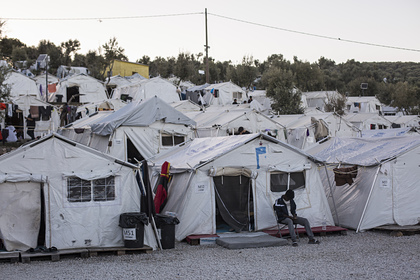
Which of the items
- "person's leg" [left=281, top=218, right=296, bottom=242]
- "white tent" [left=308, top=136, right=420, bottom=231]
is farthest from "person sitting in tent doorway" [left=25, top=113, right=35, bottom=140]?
"person's leg" [left=281, top=218, right=296, bottom=242]

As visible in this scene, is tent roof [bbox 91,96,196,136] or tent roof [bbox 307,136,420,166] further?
tent roof [bbox 91,96,196,136]

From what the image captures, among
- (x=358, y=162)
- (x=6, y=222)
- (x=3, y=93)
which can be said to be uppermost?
(x=3, y=93)

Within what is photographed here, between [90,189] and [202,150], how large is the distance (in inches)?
165

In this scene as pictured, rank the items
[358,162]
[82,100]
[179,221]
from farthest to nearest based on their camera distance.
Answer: [82,100] < [358,162] < [179,221]

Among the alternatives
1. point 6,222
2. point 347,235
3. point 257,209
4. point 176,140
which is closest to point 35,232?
point 6,222

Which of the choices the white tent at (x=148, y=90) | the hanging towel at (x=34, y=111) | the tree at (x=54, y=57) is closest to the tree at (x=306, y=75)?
the white tent at (x=148, y=90)

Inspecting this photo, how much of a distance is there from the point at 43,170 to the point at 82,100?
3146cm

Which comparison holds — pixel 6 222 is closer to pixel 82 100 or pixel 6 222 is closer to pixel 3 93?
pixel 3 93

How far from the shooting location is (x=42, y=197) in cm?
1118

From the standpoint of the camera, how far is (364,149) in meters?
15.5

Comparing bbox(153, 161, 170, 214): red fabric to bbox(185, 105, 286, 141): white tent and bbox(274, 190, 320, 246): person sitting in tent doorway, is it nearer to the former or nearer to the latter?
bbox(274, 190, 320, 246): person sitting in tent doorway

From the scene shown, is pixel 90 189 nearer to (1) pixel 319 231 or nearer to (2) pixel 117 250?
(2) pixel 117 250

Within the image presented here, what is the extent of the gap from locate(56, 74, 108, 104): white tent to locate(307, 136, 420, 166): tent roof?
27.1 meters

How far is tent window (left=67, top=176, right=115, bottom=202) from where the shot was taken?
11125 mm
